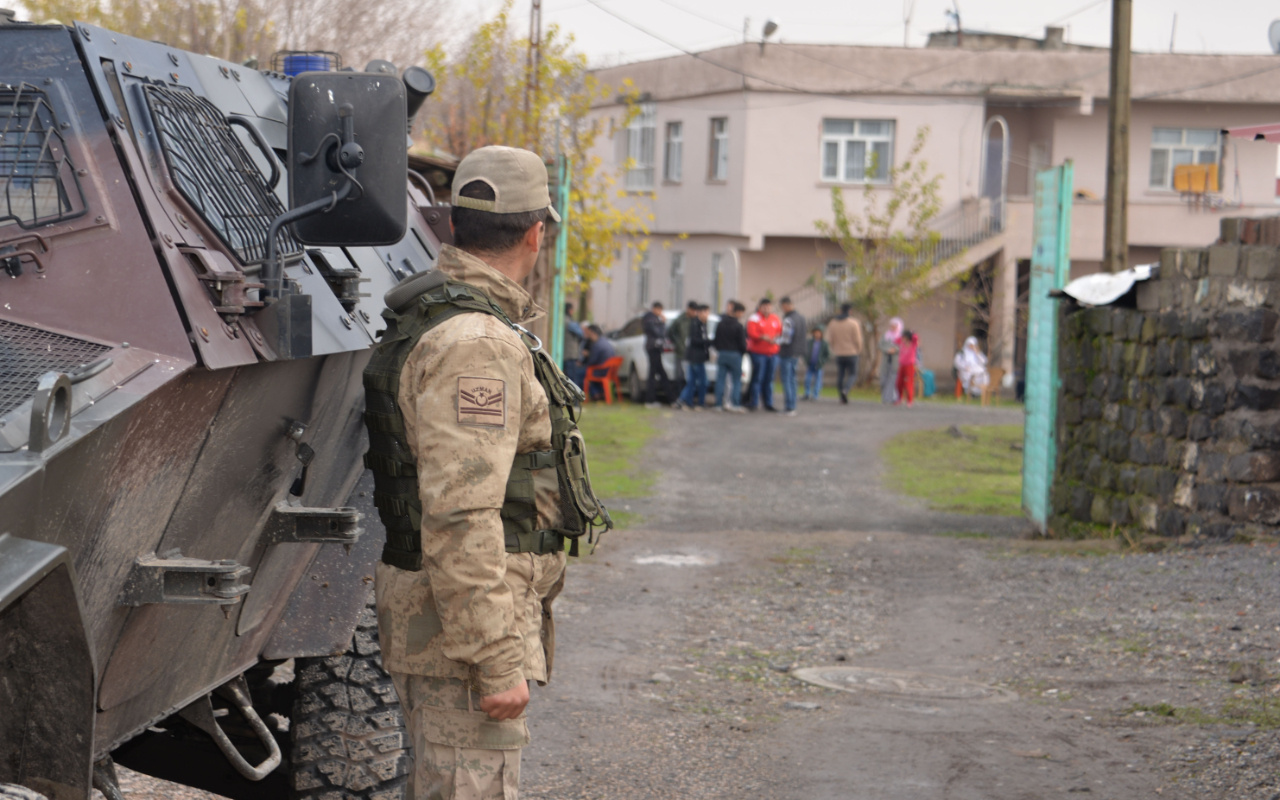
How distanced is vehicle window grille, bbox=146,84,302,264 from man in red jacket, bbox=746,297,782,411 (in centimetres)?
1685

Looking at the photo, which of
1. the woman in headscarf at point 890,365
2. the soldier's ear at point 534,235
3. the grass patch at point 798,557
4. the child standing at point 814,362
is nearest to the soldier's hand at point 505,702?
the soldier's ear at point 534,235

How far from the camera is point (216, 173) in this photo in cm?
363

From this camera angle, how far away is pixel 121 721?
334 centimetres

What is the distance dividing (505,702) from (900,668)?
15.1 ft

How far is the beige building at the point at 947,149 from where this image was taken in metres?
31.5

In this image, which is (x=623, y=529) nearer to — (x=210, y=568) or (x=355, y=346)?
(x=355, y=346)

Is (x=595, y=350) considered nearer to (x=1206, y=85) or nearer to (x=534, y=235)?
(x=1206, y=85)

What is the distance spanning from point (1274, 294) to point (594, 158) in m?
13.4

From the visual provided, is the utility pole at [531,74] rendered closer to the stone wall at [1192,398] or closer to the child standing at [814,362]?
the child standing at [814,362]

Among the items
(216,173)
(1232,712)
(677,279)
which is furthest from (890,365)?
(216,173)

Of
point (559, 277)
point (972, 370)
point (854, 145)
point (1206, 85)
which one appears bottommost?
point (972, 370)

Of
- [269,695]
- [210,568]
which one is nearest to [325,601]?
[269,695]

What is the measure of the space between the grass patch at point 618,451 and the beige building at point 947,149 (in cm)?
1128

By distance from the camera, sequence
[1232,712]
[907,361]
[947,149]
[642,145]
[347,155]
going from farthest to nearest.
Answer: [642,145] < [947,149] < [907,361] < [1232,712] < [347,155]
